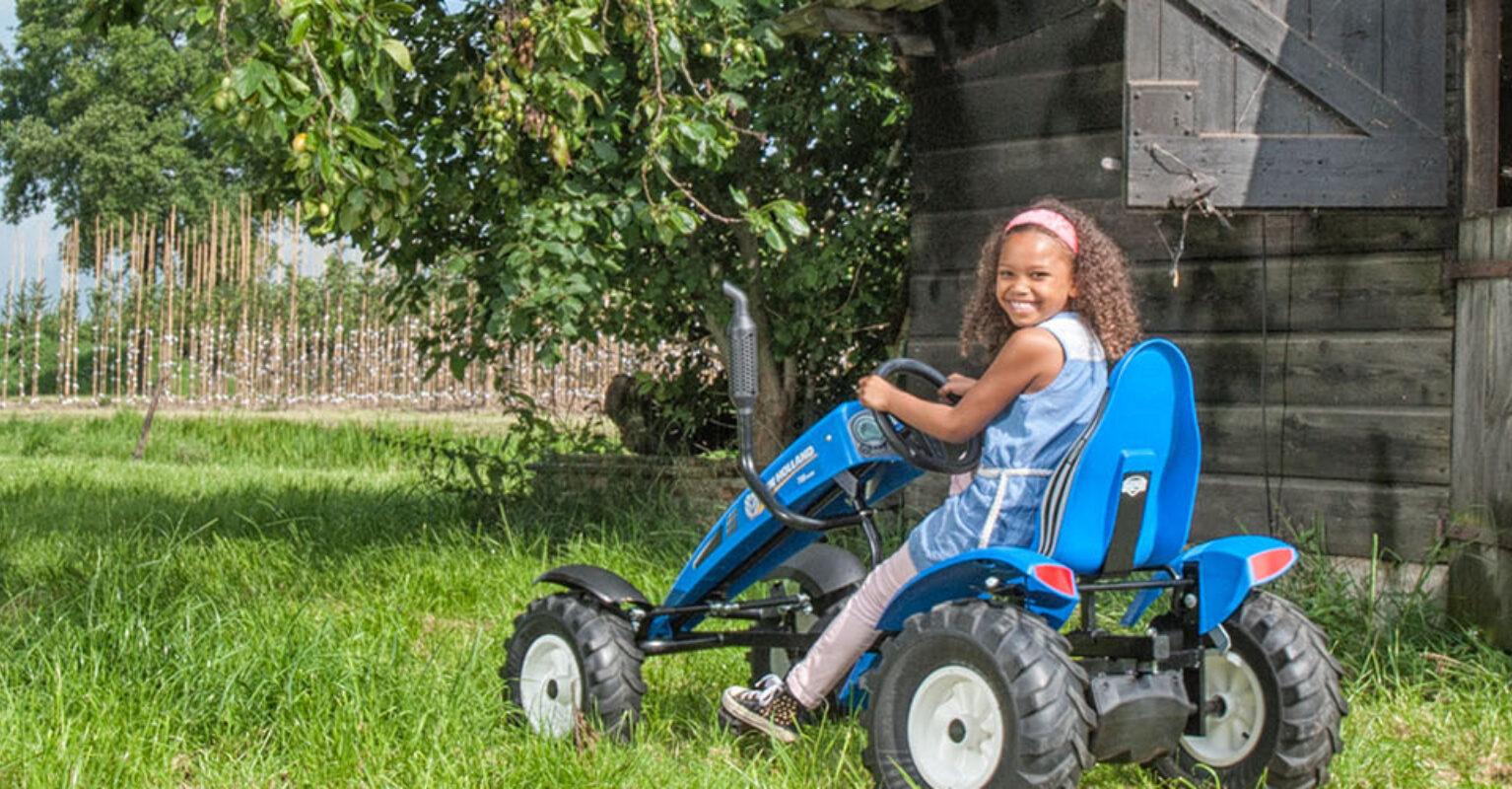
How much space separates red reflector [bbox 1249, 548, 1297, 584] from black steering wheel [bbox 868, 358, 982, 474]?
61 cm

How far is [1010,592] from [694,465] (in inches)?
190

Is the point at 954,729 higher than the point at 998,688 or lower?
lower

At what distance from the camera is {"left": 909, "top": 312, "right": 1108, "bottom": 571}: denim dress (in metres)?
3.38

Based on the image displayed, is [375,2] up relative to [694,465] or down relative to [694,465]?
up

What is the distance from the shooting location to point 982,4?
267 inches

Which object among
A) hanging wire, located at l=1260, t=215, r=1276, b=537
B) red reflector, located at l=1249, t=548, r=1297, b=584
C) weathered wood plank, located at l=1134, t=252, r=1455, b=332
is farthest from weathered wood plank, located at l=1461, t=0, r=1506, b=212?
red reflector, located at l=1249, t=548, r=1297, b=584

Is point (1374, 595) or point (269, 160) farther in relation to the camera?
point (269, 160)

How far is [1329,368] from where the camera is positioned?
5691mm

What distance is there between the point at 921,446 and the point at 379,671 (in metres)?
1.47

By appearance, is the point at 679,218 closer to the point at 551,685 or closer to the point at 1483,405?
the point at 551,685

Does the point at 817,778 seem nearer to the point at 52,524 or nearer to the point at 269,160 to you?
the point at 269,160

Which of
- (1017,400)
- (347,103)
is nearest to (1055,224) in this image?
(1017,400)

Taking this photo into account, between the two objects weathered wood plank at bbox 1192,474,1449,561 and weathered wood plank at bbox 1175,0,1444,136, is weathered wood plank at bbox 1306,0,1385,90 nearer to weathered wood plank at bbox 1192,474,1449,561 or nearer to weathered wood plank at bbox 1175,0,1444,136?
weathered wood plank at bbox 1175,0,1444,136

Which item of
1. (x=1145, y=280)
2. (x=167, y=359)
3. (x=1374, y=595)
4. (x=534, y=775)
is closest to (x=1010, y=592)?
(x=534, y=775)
